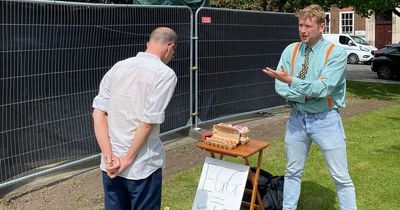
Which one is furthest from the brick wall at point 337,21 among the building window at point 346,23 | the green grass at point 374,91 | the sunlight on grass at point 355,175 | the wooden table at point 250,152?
the wooden table at point 250,152

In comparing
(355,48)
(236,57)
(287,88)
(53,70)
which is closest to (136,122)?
(287,88)

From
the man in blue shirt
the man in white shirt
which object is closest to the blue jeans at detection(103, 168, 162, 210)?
the man in white shirt

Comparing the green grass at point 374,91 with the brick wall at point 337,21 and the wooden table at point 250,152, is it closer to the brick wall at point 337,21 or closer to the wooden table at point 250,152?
the wooden table at point 250,152

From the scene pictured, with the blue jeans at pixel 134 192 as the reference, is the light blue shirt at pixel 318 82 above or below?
above

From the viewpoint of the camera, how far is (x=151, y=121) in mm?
3000

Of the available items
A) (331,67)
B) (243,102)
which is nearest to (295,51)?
(331,67)

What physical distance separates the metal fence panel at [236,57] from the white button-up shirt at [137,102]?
482 cm

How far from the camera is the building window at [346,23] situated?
38469mm

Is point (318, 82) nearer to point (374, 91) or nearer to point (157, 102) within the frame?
point (157, 102)

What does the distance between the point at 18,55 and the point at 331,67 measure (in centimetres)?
333

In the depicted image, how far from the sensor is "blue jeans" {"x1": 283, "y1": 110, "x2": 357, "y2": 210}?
405cm

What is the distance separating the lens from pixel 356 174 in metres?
6.11

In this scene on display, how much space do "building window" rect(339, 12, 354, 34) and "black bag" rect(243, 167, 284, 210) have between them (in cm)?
3596

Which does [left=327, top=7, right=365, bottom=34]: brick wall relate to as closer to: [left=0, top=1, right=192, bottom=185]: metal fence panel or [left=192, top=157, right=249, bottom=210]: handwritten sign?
[left=0, top=1, right=192, bottom=185]: metal fence panel
